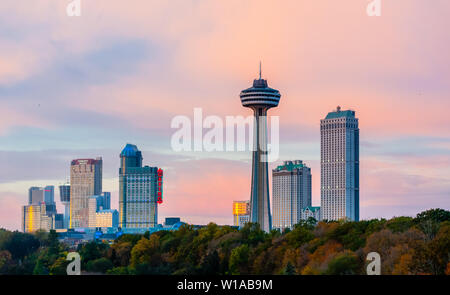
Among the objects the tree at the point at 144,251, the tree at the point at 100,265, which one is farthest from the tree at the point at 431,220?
the tree at the point at 100,265

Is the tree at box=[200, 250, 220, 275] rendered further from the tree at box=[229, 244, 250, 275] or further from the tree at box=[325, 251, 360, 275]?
the tree at box=[325, 251, 360, 275]

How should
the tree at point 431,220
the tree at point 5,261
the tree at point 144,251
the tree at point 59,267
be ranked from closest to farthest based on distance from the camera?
the tree at point 431,220 < the tree at point 59,267 < the tree at point 144,251 < the tree at point 5,261

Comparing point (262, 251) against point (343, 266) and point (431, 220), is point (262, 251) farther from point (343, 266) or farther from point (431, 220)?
point (343, 266)

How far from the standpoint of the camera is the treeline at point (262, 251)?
93.0 meters

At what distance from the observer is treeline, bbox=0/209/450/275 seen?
9300cm

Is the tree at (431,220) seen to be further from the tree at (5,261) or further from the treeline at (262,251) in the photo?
the tree at (5,261)

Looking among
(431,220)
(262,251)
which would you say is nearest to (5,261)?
(262,251)

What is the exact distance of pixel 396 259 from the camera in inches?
3595

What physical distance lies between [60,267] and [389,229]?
5239 centimetres

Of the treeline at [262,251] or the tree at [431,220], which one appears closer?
the treeline at [262,251]

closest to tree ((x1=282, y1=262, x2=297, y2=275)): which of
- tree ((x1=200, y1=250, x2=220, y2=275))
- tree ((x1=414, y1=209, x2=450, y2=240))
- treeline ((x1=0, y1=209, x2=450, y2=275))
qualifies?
treeline ((x1=0, y1=209, x2=450, y2=275))

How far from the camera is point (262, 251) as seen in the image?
12231 centimetres
